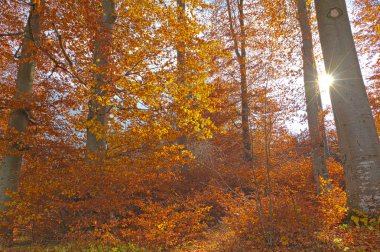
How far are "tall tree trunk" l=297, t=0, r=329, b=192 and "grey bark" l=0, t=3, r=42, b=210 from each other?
8.14 meters

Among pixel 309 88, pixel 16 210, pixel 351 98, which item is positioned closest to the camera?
pixel 351 98

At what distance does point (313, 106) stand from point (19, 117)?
9.28m

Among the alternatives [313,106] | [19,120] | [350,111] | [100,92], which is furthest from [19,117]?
[313,106]

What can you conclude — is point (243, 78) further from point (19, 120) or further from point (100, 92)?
point (19, 120)

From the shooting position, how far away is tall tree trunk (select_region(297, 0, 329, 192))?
780 centimetres

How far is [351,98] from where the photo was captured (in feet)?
15.5

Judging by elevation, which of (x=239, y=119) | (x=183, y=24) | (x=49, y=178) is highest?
(x=183, y=24)

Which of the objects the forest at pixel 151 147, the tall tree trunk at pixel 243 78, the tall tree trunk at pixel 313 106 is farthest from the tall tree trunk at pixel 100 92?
the tall tree trunk at pixel 243 78

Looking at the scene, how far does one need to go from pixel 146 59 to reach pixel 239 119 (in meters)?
8.19

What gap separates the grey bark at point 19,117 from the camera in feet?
23.9

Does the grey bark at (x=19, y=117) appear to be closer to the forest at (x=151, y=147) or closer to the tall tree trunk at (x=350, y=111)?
the forest at (x=151, y=147)

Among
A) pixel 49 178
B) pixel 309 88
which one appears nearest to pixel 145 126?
pixel 49 178

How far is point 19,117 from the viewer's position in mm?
8023

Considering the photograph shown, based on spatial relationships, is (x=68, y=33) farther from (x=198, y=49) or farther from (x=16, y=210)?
(x=16, y=210)
